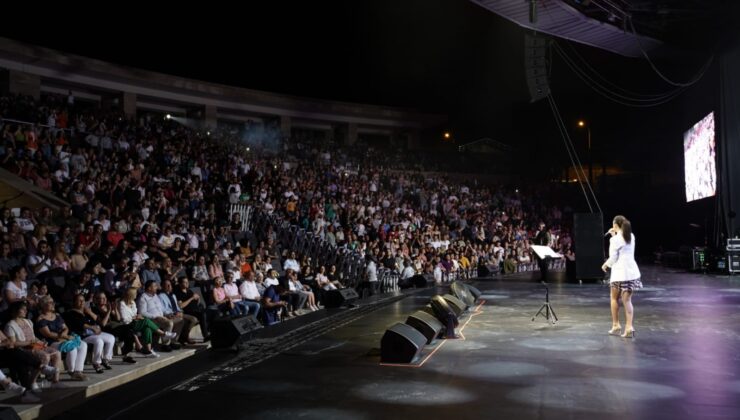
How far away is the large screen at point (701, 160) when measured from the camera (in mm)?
20688

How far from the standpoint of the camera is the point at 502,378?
607 centimetres

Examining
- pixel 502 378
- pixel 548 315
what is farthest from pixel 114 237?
pixel 502 378

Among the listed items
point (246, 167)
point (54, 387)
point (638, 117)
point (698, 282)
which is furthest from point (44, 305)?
point (638, 117)

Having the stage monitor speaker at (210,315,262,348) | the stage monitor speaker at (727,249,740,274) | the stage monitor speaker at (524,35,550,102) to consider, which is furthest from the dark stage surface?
the stage monitor speaker at (727,249,740,274)

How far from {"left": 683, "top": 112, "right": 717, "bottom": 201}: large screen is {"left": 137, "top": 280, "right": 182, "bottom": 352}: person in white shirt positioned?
61.5 ft

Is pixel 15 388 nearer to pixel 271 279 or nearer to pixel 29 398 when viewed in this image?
pixel 29 398

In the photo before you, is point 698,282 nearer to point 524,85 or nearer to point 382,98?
point 524,85

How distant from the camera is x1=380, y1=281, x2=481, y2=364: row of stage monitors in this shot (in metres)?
6.74

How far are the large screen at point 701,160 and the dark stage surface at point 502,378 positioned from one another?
1279 cm

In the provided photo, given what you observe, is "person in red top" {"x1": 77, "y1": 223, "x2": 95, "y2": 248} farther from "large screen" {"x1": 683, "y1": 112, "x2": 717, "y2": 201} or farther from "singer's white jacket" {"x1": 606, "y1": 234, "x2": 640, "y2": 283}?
"large screen" {"x1": 683, "y1": 112, "x2": 717, "y2": 201}

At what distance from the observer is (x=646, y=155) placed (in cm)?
3203

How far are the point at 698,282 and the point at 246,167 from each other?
13558mm

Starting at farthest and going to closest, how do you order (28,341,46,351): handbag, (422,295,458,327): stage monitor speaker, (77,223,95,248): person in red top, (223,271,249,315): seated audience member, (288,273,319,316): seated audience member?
1. (288,273,319,316): seated audience member
2. (77,223,95,248): person in red top
3. (223,271,249,315): seated audience member
4. (422,295,458,327): stage monitor speaker
5. (28,341,46,351): handbag

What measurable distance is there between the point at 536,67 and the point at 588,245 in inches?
202
